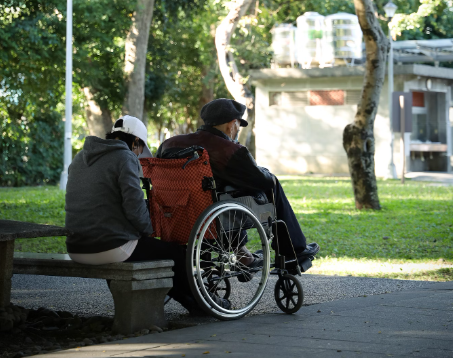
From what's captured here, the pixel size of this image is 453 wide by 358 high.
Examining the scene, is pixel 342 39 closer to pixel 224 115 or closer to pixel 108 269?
pixel 224 115

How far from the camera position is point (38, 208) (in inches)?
652

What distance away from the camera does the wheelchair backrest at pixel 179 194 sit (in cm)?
567

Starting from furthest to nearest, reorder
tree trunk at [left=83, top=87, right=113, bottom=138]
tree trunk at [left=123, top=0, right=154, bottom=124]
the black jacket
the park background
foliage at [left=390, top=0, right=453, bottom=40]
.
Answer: tree trunk at [left=83, top=87, right=113, bottom=138] < foliage at [left=390, top=0, right=453, bottom=40] < tree trunk at [left=123, top=0, right=154, bottom=124] < the park background < the black jacket

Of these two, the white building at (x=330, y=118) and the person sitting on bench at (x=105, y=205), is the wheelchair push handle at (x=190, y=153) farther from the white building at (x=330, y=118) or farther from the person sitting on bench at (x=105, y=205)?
the white building at (x=330, y=118)

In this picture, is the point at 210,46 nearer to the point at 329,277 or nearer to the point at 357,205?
the point at 357,205

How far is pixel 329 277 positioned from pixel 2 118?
69.3 feet

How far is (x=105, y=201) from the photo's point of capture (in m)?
5.38

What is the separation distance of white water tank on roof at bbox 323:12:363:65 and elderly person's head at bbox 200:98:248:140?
2559 cm

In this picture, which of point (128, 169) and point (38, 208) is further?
point (38, 208)

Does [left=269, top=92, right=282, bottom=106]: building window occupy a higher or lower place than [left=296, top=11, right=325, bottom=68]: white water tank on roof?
lower

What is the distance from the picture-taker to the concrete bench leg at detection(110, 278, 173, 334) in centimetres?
523

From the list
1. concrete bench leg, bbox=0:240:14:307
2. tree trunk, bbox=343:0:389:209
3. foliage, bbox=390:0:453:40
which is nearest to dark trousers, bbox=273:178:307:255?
concrete bench leg, bbox=0:240:14:307

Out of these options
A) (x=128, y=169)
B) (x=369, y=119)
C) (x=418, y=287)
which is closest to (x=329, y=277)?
(x=418, y=287)

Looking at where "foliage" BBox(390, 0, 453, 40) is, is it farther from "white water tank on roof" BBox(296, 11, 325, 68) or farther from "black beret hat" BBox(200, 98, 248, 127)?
"black beret hat" BBox(200, 98, 248, 127)
